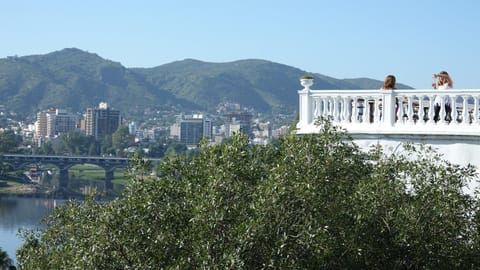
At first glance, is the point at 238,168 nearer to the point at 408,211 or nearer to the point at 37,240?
the point at 408,211

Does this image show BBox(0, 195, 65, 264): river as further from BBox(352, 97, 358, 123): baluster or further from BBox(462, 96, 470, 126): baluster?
BBox(462, 96, 470, 126): baluster

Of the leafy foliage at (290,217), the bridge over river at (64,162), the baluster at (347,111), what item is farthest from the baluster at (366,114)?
the bridge over river at (64,162)

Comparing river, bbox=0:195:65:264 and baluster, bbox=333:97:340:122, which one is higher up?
baluster, bbox=333:97:340:122

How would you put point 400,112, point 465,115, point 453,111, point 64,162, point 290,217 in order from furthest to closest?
point 64,162 < point 400,112 < point 453,111 < point 465,115 < point 290,217

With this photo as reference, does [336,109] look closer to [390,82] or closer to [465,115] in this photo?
[390,82]

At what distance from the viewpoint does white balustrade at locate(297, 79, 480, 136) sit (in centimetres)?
1061

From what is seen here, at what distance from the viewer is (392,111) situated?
36.2 ft

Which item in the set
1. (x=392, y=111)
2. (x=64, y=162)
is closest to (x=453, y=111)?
(x=392, y=111)

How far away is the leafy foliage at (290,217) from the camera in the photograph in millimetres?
7980

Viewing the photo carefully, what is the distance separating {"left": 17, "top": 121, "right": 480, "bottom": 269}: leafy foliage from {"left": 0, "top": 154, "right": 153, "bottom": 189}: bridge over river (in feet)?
454

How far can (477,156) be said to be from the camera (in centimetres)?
1037

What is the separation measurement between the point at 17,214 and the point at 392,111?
98.8 meters

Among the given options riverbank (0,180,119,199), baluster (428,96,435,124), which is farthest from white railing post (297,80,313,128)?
riverbank (0,180,119,199)

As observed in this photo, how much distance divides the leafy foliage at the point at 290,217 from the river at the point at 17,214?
67785 mm
